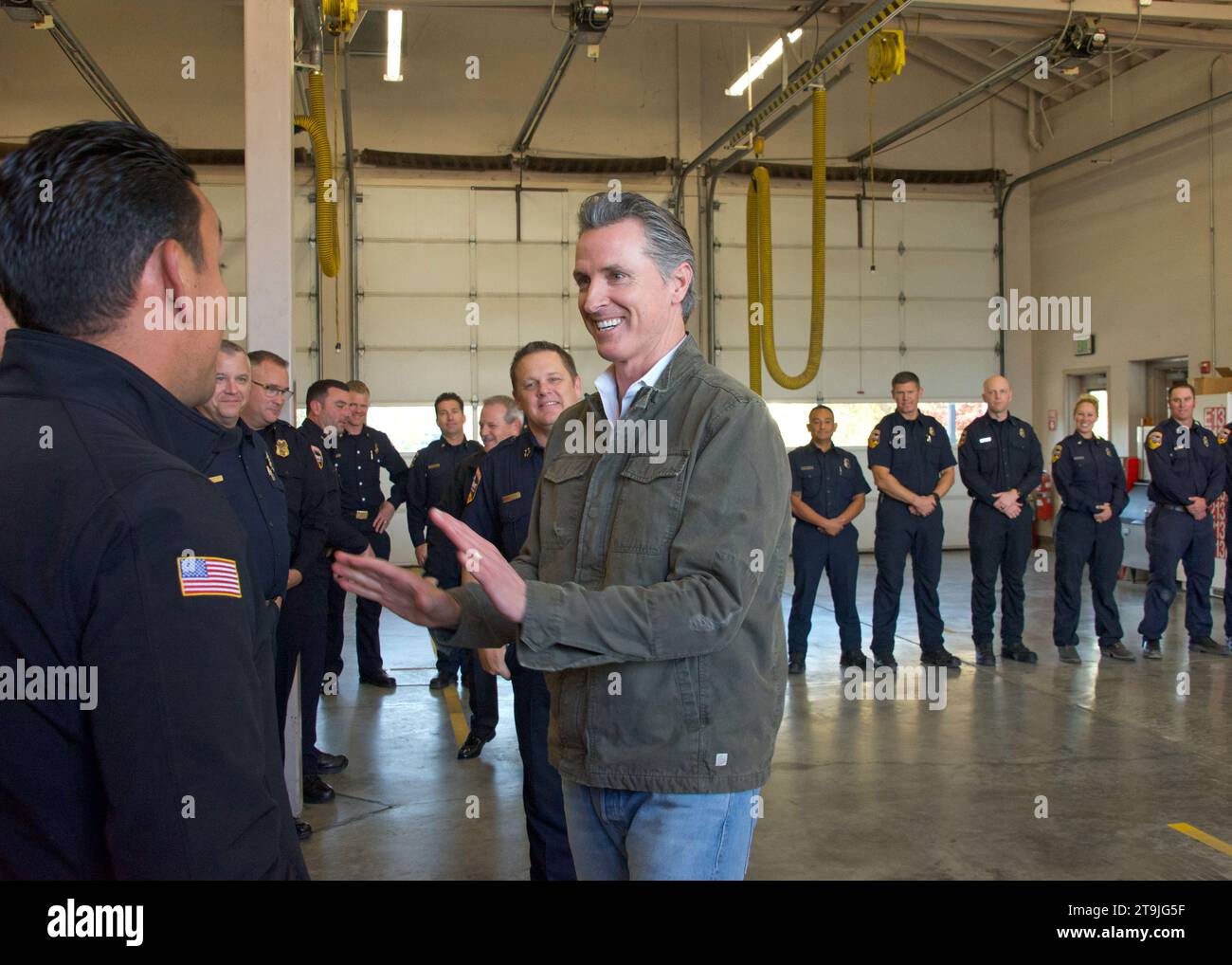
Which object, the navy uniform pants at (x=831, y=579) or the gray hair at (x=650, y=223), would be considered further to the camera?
the navy uniform pants at (x=831, y=579)

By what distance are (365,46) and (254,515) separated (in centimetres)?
1272

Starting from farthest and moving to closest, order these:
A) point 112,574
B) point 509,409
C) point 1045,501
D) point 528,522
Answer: point 1045,501
point 509,409
point 528,522
point 112,574

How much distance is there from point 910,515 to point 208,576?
7809 mm

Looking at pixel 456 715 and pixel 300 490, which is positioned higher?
pixel 300 490

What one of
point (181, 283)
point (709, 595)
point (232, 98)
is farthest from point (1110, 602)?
point (232, 98)

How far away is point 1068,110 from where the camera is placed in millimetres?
16281

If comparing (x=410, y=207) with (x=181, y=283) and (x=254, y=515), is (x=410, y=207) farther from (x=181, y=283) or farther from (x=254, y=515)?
(x=181, y=283)

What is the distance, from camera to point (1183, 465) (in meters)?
8.55

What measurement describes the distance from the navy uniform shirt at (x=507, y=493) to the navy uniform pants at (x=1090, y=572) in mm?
5740

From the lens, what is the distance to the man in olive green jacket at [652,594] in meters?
1.66
